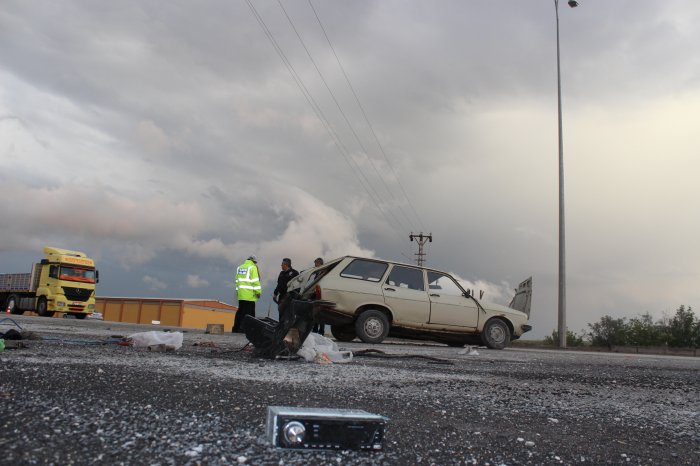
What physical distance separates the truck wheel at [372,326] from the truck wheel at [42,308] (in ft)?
70.8

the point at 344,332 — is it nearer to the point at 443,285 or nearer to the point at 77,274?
the point at 443,285

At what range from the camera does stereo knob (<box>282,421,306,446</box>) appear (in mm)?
2135

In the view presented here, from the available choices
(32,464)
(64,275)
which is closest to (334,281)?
(32,464)

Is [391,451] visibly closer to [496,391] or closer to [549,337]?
[496,391]

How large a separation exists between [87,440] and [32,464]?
27 centimetres

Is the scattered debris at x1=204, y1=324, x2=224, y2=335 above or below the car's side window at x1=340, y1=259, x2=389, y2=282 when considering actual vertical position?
below

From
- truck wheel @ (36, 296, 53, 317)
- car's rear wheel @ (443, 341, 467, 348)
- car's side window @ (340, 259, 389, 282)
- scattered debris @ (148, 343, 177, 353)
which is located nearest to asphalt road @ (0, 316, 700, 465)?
scattered debris @ (148, 343, 177, 353)

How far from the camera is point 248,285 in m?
12.3

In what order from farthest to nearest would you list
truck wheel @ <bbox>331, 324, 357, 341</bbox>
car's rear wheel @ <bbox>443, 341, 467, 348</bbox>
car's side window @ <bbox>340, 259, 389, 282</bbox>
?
car's rear wheel @ <bbox>443, 341, 467, 348</bbox> → truck wheel @ <bbox>331, 324, 357, 341</bbox> → car's side window @ <bbox>340, 259, 389, 282</bbox>

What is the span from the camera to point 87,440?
213cm

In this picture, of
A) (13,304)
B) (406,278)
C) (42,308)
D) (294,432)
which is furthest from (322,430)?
(13,304)

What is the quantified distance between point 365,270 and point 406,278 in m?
0.86

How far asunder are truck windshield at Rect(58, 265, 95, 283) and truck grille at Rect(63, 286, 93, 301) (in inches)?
18.5

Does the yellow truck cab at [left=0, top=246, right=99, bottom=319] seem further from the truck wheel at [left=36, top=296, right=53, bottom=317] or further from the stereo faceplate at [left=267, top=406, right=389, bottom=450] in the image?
the stereo faceplate at [left=267, top=406, right=389, bottom=450]
